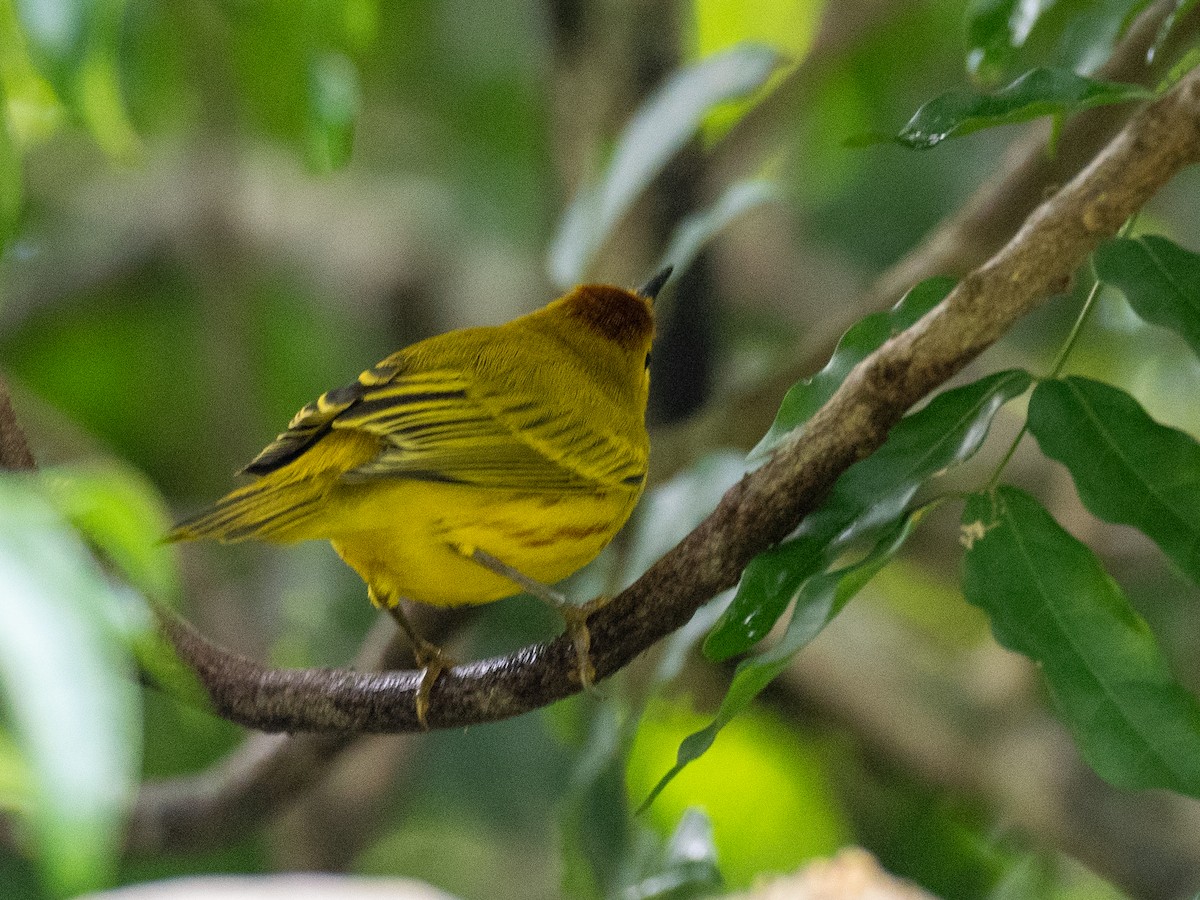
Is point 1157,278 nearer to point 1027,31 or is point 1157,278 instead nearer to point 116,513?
point 1027,31

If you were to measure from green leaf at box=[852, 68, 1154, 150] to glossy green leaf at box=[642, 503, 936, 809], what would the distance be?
0.35m

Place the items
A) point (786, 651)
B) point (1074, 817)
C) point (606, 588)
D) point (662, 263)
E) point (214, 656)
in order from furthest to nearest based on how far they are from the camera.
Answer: point (1074, 817)
point (606, 588)
point (662, 263)
point (214, 656)
point (786, 651)

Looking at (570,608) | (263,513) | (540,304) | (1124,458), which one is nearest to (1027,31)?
(1124,458)

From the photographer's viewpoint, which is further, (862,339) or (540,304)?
(540,304)

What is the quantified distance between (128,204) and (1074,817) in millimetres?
3627

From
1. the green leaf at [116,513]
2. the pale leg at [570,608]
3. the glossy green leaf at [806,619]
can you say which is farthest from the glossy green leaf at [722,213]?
the green leaf at [116,513]

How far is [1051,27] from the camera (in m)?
3.40

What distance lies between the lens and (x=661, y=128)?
82.8 inches

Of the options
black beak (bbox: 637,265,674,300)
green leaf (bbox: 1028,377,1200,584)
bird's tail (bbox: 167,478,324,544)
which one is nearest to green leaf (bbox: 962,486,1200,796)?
green leaf (bbox: 1028,377,1200,584)

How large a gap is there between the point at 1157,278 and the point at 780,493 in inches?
15.8

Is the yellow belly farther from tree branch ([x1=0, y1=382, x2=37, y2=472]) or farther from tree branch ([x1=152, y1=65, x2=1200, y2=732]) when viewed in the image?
tree branch ([x1=0, y1=382, x2=37, y2=472])

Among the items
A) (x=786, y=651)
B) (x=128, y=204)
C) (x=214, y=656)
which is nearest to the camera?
(x=786, y=651)

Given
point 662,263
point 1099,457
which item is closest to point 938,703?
point 662,263

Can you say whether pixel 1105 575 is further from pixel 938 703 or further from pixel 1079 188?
pixel 938 703
